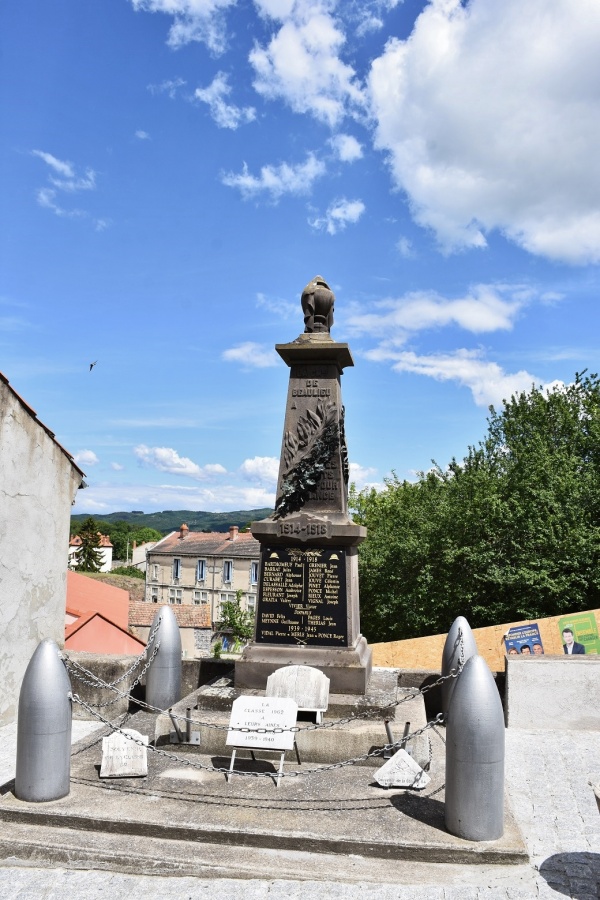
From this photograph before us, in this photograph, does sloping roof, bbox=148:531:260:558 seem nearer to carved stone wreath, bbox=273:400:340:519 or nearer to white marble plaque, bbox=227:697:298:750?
carved stone wreath, bbox=273:400:340:519

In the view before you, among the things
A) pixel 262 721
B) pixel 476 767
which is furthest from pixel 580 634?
pixel 476 767

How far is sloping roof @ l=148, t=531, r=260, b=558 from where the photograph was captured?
60.1 metres

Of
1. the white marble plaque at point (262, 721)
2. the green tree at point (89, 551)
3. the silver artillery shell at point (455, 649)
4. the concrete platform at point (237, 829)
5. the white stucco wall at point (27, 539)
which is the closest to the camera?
the concrete platform at point (237, 829)

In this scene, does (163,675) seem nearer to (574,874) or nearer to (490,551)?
(574,874)

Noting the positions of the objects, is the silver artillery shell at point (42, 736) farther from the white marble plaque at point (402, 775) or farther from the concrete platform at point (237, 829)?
the white marble plaque at point (402, 775)

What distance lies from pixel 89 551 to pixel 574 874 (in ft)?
256

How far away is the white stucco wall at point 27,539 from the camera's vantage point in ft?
31.9

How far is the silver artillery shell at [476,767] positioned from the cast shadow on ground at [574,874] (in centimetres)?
42

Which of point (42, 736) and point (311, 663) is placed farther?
point (311, 663)

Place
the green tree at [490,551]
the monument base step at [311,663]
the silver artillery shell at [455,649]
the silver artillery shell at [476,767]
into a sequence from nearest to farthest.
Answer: the silver artillery shell at [476,767]
the monument base step at [311,663]
the silver artillery shell at [455,649]
the green tree at [490,551]

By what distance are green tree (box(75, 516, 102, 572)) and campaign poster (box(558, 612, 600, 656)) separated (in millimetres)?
68378

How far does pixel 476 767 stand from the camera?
5281 mm

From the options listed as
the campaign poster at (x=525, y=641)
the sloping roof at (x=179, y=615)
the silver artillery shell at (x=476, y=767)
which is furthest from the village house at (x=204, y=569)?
the silver artillery shell at (x=476, y=767)

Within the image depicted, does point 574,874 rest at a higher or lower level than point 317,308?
lower
